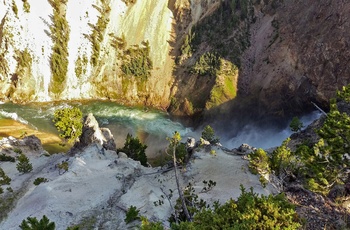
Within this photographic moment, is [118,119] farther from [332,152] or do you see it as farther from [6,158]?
[332,152]

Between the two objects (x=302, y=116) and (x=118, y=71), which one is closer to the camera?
(x=302, y=116)

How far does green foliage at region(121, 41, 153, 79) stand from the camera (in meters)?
74.8

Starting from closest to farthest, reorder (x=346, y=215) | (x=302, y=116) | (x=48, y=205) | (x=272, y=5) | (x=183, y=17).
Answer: (x=346, y=215)
(x=48, y=205)
(x=302, y=116)
(x=272, y=5)
(x=183, y=17)

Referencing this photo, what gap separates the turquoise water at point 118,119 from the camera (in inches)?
2407

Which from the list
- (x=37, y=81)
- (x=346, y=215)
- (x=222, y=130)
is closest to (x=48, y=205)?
(x=346, y=215)

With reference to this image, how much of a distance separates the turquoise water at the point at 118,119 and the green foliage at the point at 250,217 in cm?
4413

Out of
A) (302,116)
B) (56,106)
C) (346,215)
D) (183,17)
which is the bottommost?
(56,106)

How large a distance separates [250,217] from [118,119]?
57346 mm

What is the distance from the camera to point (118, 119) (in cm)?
6706

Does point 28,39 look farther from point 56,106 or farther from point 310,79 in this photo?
point 310,79

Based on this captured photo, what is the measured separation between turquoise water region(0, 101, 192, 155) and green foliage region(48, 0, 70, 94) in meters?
6.14

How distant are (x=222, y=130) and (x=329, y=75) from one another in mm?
21601

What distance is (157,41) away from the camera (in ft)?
251

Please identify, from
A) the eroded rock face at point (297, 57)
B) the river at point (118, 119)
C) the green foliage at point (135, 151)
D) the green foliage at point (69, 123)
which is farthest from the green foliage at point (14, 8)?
the eroded rock face at point (297, 57)
